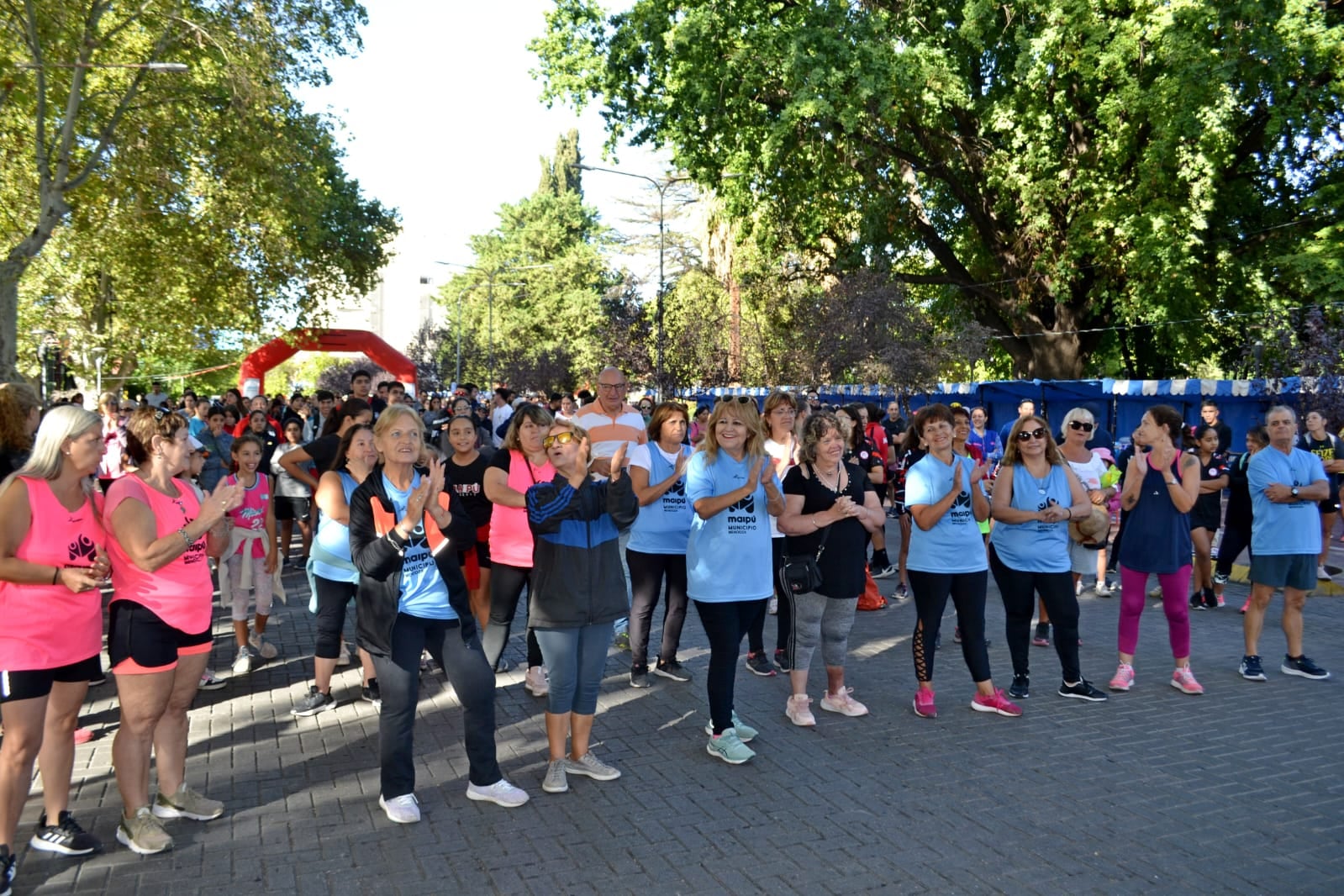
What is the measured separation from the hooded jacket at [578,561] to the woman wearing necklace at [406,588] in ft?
1.17

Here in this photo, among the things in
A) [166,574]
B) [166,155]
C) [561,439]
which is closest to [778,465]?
[561,439]

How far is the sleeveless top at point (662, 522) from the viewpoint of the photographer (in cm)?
697

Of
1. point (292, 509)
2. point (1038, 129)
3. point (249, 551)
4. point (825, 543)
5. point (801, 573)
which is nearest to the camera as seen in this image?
point (801, 573)

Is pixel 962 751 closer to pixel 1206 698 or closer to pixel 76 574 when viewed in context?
pixel 1206 698

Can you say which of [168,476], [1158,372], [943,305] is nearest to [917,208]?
[943,305]

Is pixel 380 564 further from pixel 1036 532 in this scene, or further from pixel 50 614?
pixel 1036 532

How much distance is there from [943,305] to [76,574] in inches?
1061

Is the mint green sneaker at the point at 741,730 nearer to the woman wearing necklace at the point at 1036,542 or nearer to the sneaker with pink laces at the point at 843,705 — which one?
the sneaker with pink laces at the point at 843,705

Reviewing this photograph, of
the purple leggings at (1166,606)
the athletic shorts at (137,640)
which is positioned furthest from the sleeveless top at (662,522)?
the athletic shorts at (137,640)

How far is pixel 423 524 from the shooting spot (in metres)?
4.61

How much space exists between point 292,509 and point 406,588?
23.3 ft

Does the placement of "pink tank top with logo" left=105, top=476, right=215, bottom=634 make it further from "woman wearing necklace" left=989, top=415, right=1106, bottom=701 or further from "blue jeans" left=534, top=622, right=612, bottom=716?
"woman wearing necklace" left=989, top=415, right=1106, bottom=701

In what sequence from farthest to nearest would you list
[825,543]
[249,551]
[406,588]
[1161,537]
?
[249,551] → [1161,537] → [825,543] → [406,588]

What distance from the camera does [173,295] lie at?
25609mm
